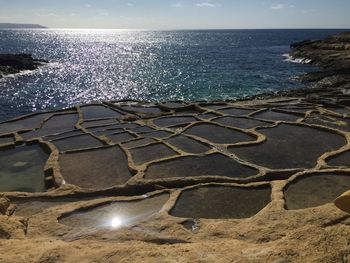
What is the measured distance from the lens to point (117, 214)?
7.68 metres

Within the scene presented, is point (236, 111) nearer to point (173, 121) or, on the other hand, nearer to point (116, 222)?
point (173, 121)

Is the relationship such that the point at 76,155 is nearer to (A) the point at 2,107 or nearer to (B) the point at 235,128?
(B) the point at 235,128

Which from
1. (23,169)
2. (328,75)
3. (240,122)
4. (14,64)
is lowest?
(14,64)

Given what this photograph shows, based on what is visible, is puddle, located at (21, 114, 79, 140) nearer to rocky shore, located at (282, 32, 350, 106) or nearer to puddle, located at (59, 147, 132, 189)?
puddle, located at (59, 147, 132, 189)

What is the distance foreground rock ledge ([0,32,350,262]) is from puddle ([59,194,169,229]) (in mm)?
23

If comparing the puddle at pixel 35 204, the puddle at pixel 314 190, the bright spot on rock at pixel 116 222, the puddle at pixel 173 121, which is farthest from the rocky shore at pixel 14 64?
the puddle at pixel 314 190

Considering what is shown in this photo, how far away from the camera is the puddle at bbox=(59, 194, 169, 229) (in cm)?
724

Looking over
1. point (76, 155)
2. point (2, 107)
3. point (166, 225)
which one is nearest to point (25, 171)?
point (76, 155)

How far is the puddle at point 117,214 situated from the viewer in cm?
724

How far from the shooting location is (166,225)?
6793 mm

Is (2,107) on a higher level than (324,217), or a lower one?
lower

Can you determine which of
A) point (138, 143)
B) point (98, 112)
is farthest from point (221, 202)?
point (98, 112)

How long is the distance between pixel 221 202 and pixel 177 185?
137 centimetres

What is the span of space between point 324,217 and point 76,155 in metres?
7.30
